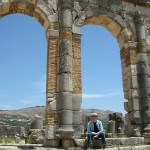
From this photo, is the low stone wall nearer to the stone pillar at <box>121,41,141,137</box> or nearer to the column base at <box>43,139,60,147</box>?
the stone pillar at <box>121,41,141,137</box>

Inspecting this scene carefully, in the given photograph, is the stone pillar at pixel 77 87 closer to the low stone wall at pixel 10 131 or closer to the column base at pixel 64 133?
the column base at pixel 64 133

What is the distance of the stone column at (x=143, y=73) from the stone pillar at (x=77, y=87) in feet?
8.71

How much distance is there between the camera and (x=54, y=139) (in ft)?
27.9

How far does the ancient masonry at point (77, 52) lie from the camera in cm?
884

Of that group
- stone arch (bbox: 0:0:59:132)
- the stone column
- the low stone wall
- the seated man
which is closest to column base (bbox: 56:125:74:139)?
the seated man

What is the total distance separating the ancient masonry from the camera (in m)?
8.84

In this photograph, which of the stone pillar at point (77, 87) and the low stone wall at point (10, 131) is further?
the low stone wall at point (10, 131)

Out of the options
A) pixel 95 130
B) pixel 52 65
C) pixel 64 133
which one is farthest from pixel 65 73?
pixel 95 130

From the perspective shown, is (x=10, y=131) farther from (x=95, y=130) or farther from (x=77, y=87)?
(x=95, y=130)

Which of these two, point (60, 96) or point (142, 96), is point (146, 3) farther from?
point (60, 96)

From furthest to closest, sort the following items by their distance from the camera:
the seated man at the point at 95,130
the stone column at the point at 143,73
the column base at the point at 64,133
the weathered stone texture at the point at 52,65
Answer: the stone column at the point at 143,73 → the weathered stone texture at the point at 52,65 → the column base at the point at 64,133 → the seated man at the point at 95,130

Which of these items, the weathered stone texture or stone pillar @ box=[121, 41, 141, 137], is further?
stone pillar @ box=[121, 41, 141, 137]

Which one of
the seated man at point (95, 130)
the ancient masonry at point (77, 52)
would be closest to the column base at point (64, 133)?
the ancient masonry at point (77, 52)

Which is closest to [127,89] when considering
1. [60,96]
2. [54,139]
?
[60,96]
